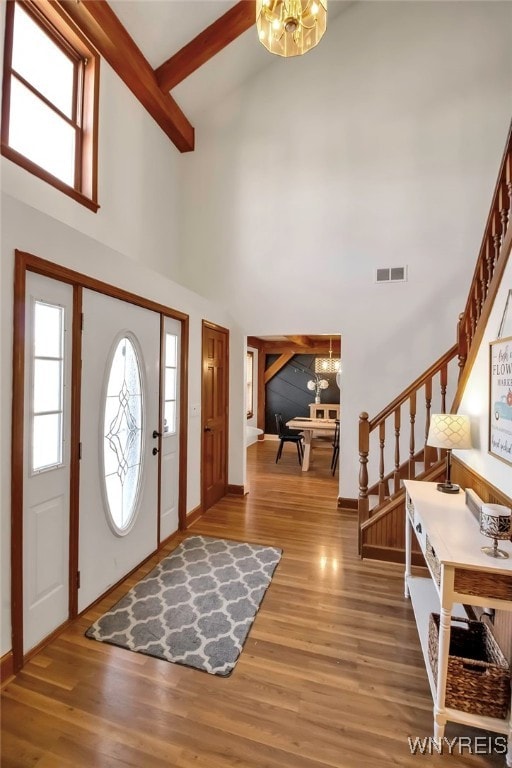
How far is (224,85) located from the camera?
463 cm

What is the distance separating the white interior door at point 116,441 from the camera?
238 cm

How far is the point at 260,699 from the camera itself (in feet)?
5.65

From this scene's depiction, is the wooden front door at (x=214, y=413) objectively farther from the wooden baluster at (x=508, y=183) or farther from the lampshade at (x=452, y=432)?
the wooden baluster at (x=508, y=183)

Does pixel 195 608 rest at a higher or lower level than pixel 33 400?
lower

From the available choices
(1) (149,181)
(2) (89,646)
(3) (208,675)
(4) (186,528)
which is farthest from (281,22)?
(4) (186,528)

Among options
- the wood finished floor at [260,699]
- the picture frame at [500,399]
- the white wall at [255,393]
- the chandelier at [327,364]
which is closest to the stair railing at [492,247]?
the picture frame at [500,399]

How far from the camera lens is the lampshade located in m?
2.31

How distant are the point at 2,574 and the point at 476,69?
20.6ft

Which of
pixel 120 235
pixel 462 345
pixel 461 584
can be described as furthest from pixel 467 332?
pixel 120 235

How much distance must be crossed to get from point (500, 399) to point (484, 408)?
0.27 m

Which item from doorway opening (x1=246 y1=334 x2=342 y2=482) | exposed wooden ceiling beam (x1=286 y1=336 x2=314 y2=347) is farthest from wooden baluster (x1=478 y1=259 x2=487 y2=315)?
doorway opening (x1=246 y1=334 x2=342 y2=482)

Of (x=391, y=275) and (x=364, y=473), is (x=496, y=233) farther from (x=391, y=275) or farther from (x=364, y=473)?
(x=364, y=473)

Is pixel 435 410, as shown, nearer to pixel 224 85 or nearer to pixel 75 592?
pixel 75 592

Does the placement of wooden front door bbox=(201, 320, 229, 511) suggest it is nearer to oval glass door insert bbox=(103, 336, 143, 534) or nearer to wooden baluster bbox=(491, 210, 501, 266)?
oval glass door insert bbox=(103, 336, 143, 534)
